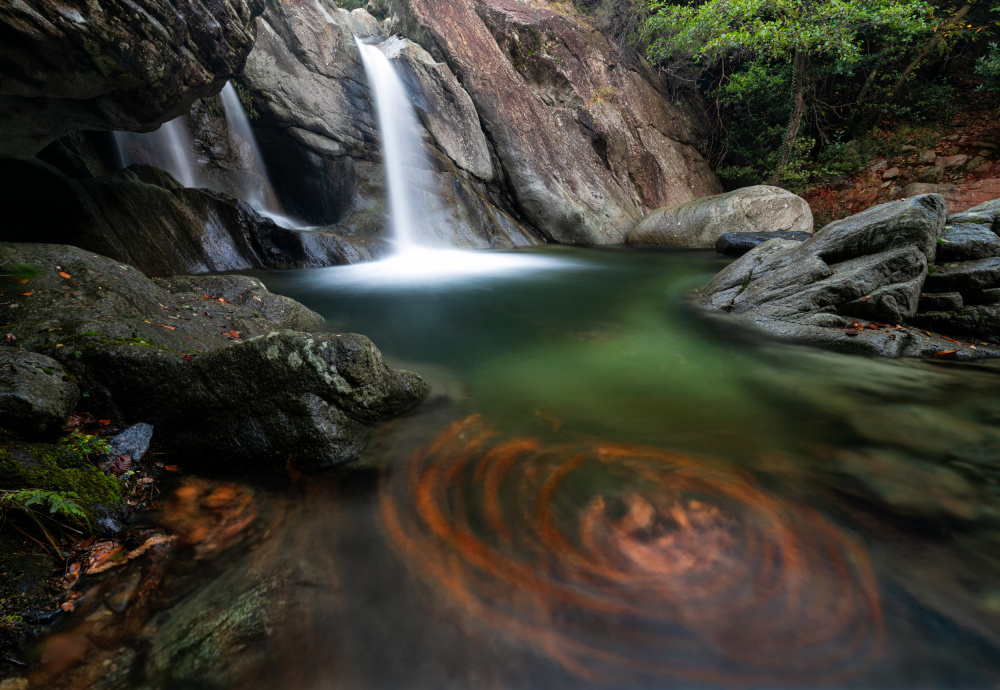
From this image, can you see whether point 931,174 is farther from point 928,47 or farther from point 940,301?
point 940,301

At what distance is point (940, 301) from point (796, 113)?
519 inches

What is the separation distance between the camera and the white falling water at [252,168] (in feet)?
36.2

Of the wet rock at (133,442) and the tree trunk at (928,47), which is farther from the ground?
the tree trunk at (928,47)

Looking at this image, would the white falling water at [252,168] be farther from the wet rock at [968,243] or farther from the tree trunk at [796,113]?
the tree trunk at [796,113]

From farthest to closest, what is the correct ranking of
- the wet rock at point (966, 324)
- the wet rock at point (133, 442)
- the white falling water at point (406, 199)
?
the white falling water at point (406, 199) < the wet rock at point (966, 324) < the wet rock at point (133, 442)

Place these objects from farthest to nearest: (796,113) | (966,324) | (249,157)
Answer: (796,113), (249,157), (966,324)

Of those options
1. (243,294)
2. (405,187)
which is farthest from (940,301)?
(405,187)

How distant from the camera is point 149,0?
473cm

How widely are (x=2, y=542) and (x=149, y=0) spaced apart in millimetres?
5732

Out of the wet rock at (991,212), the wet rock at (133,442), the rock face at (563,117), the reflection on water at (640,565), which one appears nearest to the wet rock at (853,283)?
the wet rock at (991,212)

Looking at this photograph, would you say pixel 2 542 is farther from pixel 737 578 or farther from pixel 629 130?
pixel 629 130

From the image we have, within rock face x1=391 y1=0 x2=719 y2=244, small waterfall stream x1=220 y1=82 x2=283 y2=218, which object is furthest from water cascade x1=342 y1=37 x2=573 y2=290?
small waterfall stream x1=220 y1=82 x2=283 y2=218

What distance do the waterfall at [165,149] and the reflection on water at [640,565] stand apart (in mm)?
11035

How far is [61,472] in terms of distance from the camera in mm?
1988
